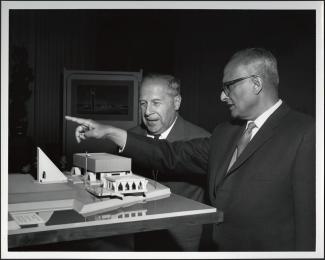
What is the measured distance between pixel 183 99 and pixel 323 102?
0.80m

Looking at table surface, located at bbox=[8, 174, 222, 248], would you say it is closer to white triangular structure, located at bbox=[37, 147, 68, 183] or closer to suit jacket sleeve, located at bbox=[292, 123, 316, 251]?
white triangular structure, located at bbox=[37, 147, 68, 183]

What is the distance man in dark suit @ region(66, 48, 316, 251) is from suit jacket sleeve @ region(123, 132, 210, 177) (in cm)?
2

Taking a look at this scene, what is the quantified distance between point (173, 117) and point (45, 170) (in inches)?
32.9

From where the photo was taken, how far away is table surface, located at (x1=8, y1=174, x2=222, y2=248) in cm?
133

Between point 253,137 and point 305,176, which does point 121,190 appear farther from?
point 305,176

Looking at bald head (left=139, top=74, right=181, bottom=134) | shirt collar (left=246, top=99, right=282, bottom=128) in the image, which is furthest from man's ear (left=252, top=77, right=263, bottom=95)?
bald head (left=139, top=74, right=181, bottom=134)

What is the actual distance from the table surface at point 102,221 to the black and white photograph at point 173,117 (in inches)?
2.6

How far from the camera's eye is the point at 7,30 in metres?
2.05

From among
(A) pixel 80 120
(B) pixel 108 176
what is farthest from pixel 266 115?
(A) pixel 80 120

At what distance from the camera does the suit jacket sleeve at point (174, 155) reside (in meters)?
2.10

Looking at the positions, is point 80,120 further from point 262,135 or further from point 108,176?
point 262,135

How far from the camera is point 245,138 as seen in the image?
192 cm

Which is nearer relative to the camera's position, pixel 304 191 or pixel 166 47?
pixel 304 191

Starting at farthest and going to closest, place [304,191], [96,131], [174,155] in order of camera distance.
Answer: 1. [174,155]
2. [96,131]
3. [304,191]
